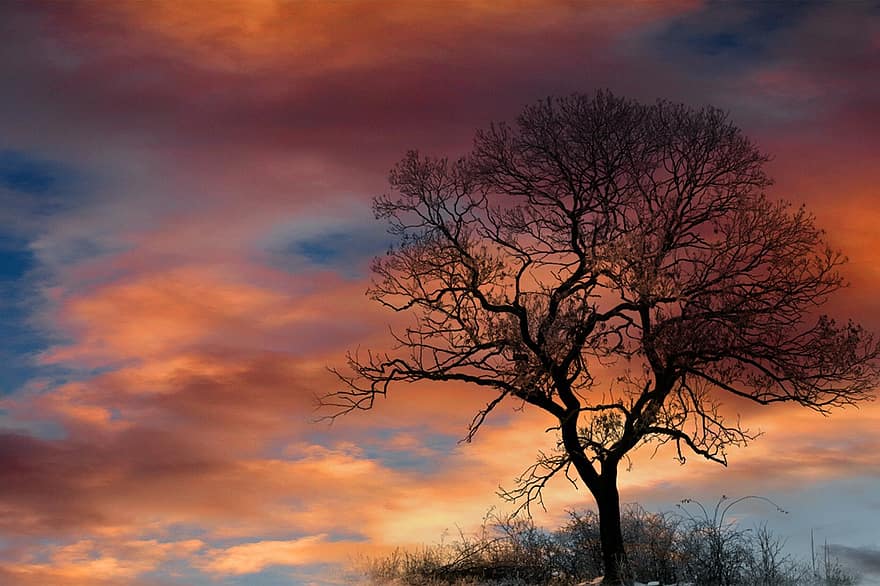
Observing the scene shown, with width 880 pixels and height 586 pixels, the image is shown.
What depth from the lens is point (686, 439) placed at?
72.7 ft

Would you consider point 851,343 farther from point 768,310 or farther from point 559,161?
point 559,161

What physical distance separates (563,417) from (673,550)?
3.48m

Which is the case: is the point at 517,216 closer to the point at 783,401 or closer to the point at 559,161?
the point at 559,161

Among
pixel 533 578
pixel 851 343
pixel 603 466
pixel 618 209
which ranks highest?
pixel 618 209

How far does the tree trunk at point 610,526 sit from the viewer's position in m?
21.4

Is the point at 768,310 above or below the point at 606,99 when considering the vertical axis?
below

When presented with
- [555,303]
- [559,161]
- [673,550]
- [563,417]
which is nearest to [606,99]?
[559,161]

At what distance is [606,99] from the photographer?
22453 millimetres

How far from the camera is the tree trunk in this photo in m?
21.4

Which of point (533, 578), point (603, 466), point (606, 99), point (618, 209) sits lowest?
point (533, 578)

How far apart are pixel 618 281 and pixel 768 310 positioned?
3248 mm

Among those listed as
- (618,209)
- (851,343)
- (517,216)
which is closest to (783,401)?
(851,343)

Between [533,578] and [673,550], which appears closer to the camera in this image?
[673,550]

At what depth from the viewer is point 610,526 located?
21.8 metres
